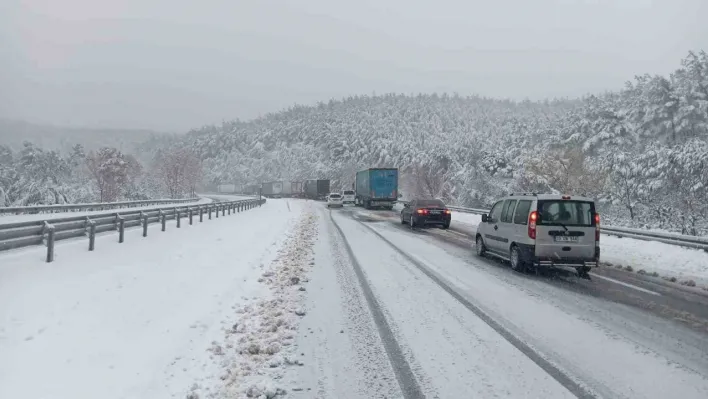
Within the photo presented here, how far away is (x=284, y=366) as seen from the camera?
5043 mm

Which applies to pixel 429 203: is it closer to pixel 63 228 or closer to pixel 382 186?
pixel 63 228

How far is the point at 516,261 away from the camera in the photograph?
11.1 metres

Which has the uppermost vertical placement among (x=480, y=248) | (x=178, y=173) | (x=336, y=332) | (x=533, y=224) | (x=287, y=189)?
(x=178, y=173)

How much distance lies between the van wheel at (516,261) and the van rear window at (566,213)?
3.48ft

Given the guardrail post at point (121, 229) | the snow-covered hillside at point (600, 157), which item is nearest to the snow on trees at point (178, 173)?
the snow-covered hillside at point (600, 157)

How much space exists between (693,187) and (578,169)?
41.8ft

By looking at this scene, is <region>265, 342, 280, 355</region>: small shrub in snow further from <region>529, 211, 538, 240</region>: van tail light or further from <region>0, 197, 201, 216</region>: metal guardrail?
<region>0, 197, 201, 216</region>: metal guardrail

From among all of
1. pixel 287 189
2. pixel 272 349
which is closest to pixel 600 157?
pixel 272 349

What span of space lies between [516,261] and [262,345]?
24.3 ft

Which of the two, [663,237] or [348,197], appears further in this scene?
[348,197]

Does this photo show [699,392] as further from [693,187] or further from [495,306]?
[693,187]

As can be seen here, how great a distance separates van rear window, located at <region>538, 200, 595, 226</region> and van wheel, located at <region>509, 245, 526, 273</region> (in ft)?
3.48

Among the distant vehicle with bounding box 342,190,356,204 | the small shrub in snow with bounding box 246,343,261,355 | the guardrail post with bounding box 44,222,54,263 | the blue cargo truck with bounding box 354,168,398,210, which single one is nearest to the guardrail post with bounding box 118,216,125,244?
the guardrail post with bounding box 44,222,54,263

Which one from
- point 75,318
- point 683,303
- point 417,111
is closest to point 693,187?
point 683,303
